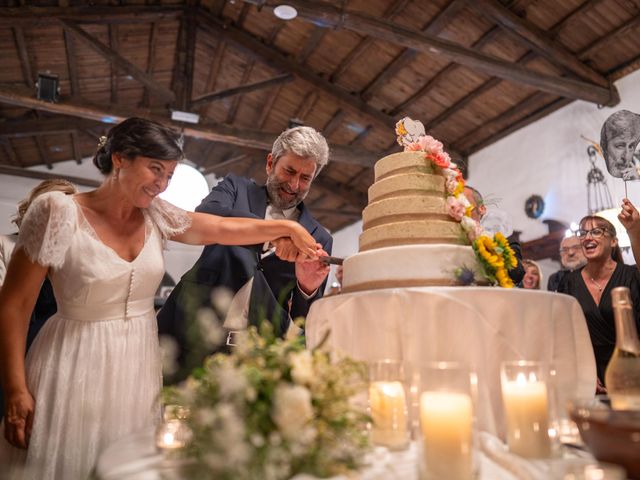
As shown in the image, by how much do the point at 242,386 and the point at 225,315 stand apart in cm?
141

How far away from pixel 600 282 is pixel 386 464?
3063 millimetres

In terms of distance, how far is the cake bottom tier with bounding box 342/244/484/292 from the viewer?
73.9 inches

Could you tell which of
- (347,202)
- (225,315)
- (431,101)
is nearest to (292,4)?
(431,101)

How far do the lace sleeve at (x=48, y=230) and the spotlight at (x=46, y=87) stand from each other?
6.92 m

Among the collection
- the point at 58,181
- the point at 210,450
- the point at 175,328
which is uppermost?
the point at 58,181

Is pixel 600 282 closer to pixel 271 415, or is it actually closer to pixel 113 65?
pixel 271 415

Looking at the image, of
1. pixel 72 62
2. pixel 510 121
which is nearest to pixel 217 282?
pixel 510 121

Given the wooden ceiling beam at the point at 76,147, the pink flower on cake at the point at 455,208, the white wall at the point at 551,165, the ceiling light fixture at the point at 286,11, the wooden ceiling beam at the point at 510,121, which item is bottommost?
the pink flower on cake at the point at 455,208

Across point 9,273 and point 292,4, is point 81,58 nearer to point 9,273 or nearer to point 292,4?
point 292,4

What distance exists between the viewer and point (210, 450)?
0.90 meters

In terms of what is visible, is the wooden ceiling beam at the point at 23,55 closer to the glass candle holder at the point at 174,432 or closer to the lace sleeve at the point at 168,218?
the lace sleeve at the point at 168,218

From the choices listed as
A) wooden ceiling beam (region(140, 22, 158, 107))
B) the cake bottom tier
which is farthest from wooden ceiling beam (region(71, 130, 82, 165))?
the cake bottom tier

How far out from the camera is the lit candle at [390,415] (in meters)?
1.31

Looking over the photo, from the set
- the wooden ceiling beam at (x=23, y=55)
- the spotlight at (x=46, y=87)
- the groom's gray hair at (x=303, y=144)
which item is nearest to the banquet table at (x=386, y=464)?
the groom's gray hair at (x=303, y=144)
